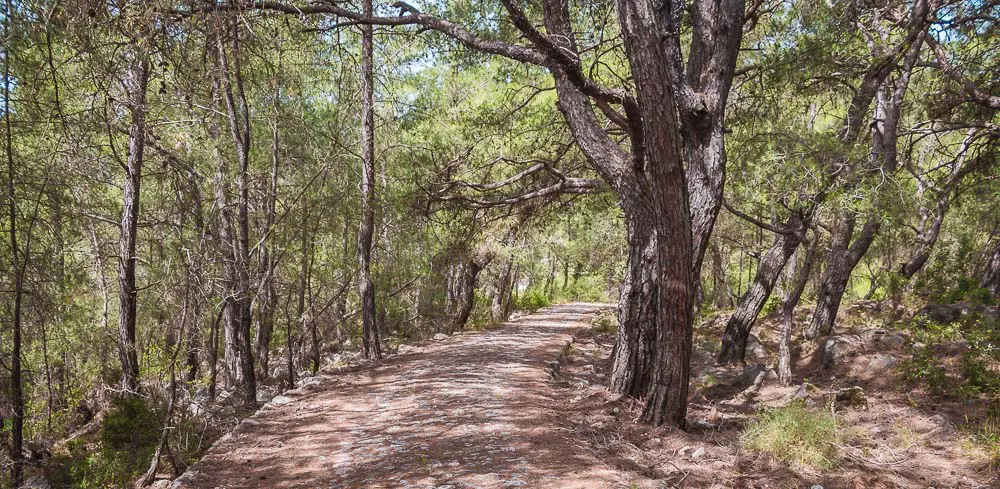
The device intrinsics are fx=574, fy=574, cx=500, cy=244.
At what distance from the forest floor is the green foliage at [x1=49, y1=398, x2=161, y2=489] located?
1.68 m

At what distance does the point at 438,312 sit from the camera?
1719 cm

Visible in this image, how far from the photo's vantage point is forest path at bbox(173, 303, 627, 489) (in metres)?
4.84

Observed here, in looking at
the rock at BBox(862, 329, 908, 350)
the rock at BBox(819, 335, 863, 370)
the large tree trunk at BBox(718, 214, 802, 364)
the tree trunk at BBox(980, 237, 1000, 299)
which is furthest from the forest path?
the tree trunk at BBox(980, 237, 1000, 299)

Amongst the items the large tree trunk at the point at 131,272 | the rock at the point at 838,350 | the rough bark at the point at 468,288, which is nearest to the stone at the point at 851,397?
the rock at the point at 838,350

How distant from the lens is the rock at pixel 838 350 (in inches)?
343

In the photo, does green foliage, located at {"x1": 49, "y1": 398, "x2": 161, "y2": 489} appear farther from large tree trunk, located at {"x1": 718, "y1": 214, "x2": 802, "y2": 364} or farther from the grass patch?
large tree trunk, located at {"x1": 718, "y1": 214, "x2": 802, "y2": 364}

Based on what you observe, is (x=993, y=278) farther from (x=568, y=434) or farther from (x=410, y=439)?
(x=410, y=439)

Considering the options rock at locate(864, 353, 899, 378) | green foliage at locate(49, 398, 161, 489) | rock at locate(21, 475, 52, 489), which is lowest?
rock at locate(21, 475, 52, 489)

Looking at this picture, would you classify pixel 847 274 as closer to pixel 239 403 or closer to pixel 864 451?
pixel 864 451

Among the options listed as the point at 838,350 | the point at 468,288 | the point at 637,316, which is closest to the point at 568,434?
the point at 637,316

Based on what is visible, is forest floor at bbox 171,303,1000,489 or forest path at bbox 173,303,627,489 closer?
forest floor at bbox 171,303,1000,489

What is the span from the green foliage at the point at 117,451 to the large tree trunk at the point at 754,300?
29.1ft

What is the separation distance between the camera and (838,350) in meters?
8.85

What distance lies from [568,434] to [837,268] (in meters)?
7.23
